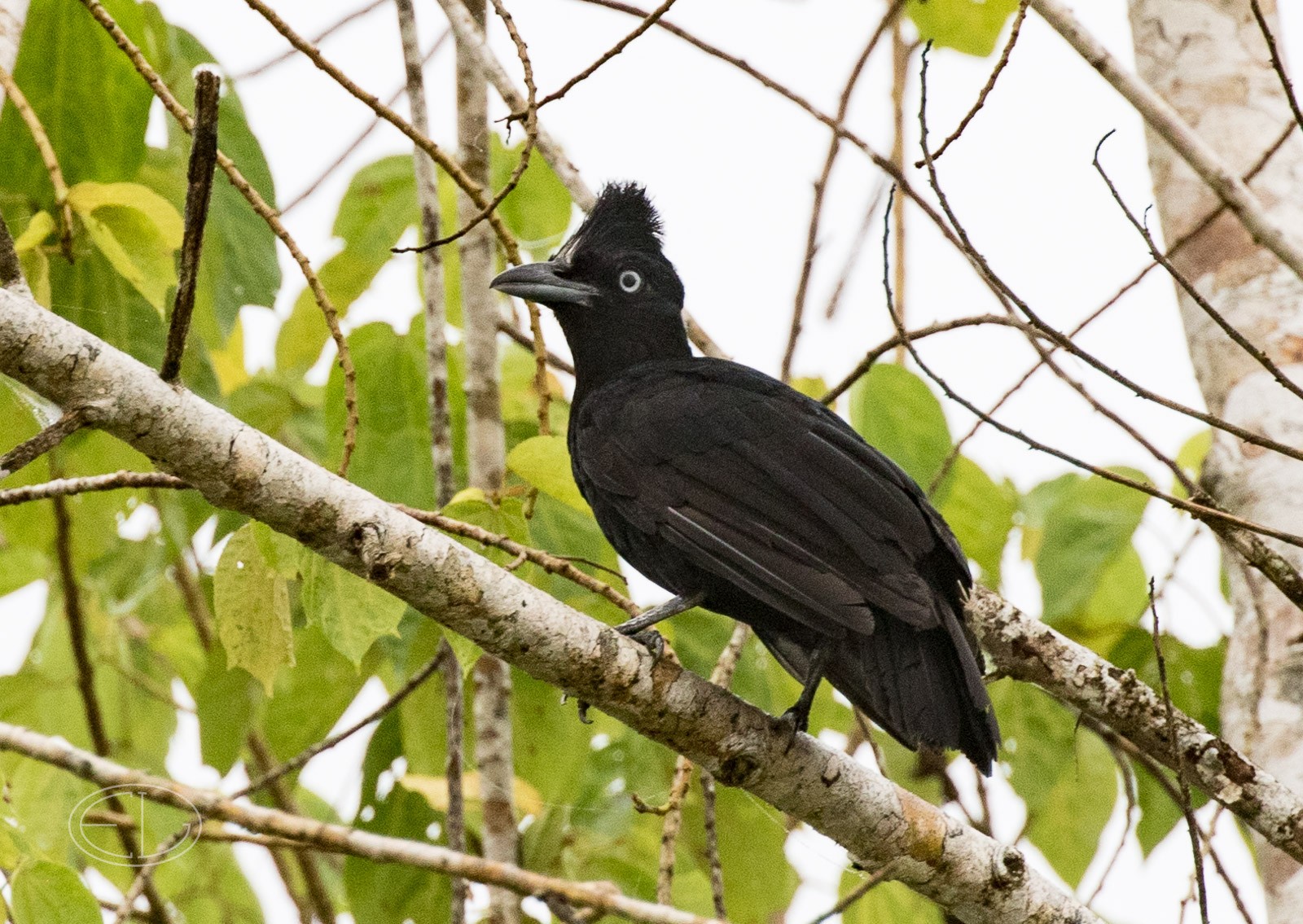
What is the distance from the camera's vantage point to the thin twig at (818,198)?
3.62 meters

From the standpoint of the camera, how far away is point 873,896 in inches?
140

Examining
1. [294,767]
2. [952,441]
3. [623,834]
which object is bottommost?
[294,767]

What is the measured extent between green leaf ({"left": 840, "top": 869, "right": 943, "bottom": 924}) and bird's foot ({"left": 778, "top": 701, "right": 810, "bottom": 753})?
861 mm

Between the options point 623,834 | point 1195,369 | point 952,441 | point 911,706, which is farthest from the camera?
point 623,834

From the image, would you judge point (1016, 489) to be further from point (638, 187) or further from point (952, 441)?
point (638, 187)

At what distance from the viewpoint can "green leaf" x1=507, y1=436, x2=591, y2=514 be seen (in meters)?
3.03

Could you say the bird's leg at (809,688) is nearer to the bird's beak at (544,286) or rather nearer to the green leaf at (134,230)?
the bird's beak at (544,286)

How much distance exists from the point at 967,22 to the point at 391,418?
6.66ft

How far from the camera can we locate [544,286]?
151 inches

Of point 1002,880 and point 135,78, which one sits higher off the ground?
point 135,78

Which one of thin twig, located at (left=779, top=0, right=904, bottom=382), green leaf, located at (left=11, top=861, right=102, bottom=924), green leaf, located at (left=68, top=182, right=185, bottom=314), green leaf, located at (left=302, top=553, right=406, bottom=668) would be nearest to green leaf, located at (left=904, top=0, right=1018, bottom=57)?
thin twig, located at (left=779, top=0, right=904, bottom=382)

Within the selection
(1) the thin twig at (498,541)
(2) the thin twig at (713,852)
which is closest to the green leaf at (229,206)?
(1) the thin twig at (498,541)

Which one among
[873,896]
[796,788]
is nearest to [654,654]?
[796,788]

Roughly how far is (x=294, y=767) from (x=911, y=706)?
1.40 m
